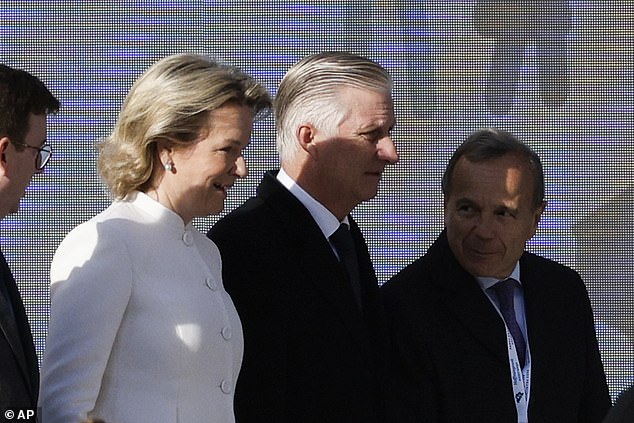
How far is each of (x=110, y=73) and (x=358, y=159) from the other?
1577 mm

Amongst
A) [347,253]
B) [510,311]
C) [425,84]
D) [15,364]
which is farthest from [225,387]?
[425,84]

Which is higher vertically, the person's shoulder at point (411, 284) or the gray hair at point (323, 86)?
the gray hair at point (323, 86)

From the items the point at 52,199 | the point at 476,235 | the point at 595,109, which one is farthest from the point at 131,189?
the point at 595,109

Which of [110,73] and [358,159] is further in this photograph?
[110,73]

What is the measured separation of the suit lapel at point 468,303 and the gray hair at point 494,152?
0.18m

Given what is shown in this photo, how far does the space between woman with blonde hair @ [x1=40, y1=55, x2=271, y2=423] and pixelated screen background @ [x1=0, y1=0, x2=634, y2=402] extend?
5.73 ft

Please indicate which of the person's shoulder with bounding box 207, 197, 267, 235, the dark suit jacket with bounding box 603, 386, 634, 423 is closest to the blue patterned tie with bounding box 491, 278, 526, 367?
the person's shoulder with bounding box 207, 197, 267, 235

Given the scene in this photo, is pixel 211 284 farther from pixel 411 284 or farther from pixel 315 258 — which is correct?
pixel 411 284

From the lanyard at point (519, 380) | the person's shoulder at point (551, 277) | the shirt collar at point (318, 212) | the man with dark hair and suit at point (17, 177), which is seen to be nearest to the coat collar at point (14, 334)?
the man with dark hair and suit at point (17, 177)

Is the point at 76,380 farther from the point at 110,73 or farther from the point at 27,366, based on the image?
the point at 110,73

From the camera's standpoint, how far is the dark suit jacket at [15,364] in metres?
2.22

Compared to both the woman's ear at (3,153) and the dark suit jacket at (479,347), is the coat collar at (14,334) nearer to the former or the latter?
the woman's ear at (3,153)

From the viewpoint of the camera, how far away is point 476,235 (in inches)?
127

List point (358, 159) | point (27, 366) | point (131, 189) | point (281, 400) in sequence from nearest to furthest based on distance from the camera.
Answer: point (27, 366) → point (131, 189) → point (281, 400) → point (358, 159)
